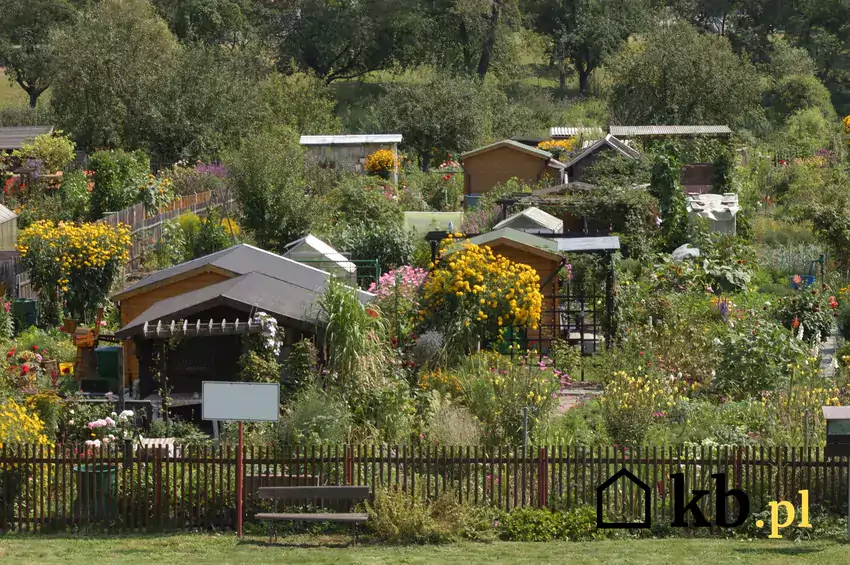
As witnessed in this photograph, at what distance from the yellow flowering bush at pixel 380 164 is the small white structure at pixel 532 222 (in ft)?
48.9

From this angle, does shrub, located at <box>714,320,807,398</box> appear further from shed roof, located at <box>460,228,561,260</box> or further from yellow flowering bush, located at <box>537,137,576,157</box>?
yellow flowering bush, located at <box>537,137,576,157</box>

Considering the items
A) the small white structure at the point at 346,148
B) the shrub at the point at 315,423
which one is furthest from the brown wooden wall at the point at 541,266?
the small white structure at the point at 346,148

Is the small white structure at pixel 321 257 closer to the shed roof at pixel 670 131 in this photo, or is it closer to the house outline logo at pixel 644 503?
the house outline logo at pixel 644 503

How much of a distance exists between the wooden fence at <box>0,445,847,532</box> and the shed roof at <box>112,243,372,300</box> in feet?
20.8

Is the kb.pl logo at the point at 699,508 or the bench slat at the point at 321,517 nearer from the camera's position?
the bench slat at the point at 321,517

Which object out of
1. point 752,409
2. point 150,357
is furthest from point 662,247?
point 150,357

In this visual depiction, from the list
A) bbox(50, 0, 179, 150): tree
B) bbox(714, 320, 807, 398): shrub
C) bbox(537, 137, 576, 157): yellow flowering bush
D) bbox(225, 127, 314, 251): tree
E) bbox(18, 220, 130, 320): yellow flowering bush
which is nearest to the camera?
bbox(714, 320, 807, 398): shrub

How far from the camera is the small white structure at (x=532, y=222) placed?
95.9ft

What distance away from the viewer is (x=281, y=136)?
42.5 metres

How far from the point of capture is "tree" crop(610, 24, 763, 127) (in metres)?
58.0

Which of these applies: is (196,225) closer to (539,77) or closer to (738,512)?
(738,512)

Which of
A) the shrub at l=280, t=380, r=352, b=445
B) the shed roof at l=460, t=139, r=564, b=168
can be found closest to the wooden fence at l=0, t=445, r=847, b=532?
the shrub at l=280, t=380, r=352, b=445

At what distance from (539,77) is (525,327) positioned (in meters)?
61.0

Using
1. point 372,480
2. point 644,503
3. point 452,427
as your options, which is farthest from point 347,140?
point 644,503
